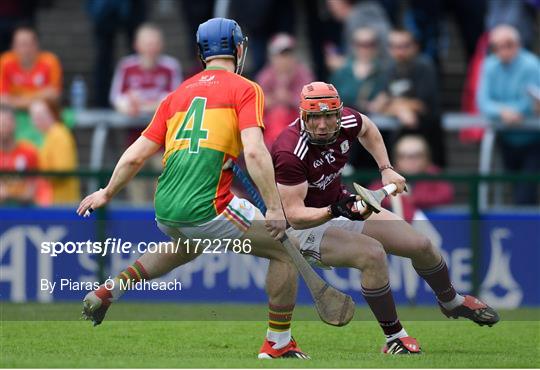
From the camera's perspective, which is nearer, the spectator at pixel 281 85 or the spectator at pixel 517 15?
the spectator at pixel 281 85

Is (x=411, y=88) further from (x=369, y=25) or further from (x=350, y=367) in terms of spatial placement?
(x=350, y=367)

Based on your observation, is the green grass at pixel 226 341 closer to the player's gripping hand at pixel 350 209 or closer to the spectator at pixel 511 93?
the player's gripping hand at pixel 350 209

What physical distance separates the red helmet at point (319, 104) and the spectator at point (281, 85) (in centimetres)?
455

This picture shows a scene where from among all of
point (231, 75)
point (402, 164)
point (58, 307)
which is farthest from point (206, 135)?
point (402, 164)

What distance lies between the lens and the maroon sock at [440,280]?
9.46m

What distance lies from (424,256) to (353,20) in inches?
223

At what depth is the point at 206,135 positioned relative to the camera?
8.73m

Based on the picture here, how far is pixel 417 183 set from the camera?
522 inches

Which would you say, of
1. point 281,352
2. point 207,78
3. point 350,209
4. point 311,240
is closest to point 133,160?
point 207,78

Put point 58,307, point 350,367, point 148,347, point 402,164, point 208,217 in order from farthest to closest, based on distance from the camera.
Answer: point 402,164 → point 58,307 → point 148,347 → point 208,217 → point 350,367

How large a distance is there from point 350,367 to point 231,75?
2018 millimetres

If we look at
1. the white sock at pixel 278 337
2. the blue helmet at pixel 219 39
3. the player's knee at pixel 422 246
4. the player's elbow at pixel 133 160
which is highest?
the blue helmet at pixel 219 39

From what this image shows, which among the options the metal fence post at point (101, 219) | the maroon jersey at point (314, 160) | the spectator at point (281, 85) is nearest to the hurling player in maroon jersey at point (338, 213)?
the maroon jersey at point (314, 160)

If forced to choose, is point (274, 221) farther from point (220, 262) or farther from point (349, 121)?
point (220, 262)
